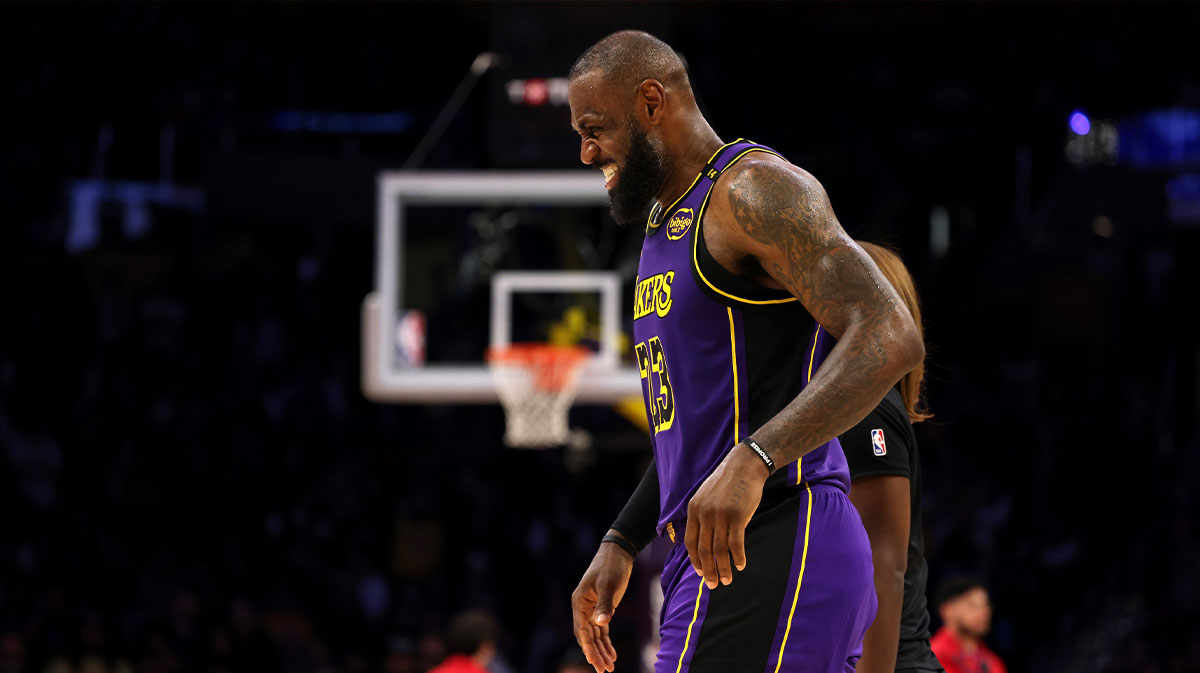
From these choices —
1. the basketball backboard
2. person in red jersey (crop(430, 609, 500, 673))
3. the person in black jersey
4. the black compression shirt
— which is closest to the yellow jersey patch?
the person in black jersey

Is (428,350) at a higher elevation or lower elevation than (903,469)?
lower

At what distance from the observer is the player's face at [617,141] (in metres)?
2.61

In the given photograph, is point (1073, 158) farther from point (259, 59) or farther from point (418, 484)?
point (259, 59)

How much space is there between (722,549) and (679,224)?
646 mm

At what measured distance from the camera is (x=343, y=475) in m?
13.8

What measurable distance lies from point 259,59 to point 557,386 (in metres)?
8.62

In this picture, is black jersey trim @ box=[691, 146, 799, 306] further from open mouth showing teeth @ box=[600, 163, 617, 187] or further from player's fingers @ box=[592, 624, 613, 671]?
player's fingers @ box=[592, 624, 613, 671]

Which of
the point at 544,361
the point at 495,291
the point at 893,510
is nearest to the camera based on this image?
the point at 893,510

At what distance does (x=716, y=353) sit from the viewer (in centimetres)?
245

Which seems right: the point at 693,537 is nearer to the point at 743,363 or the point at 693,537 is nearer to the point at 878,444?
the point at 743,363

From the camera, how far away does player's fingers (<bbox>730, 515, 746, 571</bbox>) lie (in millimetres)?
2186

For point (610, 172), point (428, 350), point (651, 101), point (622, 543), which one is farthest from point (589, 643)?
point (428, 350)

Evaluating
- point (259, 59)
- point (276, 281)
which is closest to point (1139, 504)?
point (276, 281)

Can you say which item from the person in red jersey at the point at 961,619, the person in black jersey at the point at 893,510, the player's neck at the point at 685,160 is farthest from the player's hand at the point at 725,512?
the person in red jersey at the point at 961,619
